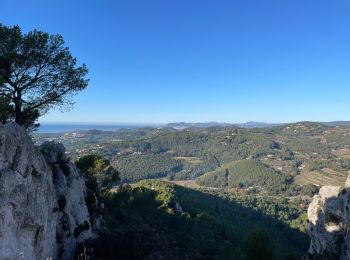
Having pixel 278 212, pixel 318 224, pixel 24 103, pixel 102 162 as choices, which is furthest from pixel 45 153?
pixel 278 212

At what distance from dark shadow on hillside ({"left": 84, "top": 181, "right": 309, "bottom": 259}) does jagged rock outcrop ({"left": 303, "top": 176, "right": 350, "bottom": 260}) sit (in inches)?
209

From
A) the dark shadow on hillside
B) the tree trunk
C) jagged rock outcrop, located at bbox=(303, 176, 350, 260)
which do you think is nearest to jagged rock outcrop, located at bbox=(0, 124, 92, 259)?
→ the dark shadow on hillside

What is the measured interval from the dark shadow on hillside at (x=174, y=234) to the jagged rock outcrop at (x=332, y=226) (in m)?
5.31

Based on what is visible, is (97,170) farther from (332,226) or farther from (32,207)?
(32,207)

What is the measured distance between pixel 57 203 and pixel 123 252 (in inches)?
216

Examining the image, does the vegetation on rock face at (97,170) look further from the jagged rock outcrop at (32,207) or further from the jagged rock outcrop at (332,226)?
the jagged rock outcrop at (332,226)

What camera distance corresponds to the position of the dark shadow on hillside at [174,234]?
79.1 ft

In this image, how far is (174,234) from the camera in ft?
161

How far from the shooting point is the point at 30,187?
20.1 metres

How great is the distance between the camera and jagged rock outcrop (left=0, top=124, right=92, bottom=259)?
1800 centimetres

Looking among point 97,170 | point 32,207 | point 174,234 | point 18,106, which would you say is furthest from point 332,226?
point 18,106

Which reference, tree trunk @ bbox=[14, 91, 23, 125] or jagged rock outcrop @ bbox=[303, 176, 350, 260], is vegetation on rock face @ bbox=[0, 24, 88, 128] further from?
jagged rock outcrop @ bbox=[303, 176, 350, 260]

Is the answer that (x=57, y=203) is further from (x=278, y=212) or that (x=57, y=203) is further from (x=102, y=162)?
(x=278, y=212)

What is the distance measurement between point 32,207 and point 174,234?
31.9 metres
